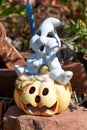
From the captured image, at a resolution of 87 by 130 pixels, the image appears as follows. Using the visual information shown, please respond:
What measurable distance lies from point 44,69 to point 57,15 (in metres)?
1.32

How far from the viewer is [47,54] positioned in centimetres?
207

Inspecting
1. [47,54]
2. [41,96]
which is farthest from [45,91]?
[47,54]

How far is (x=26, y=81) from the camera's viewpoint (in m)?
2.06

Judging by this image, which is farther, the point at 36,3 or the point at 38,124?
the point at 36,3

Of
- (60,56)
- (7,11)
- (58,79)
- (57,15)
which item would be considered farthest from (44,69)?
(57,15)

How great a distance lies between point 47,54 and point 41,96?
0.18m

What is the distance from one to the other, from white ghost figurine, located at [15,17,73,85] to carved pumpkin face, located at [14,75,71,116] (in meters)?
0.04

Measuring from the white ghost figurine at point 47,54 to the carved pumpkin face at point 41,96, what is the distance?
0.04 m

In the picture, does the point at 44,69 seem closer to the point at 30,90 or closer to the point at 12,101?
the point at 30,90

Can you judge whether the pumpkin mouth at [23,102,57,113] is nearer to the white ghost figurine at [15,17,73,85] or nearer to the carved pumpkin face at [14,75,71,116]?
the carved pumpkin face at [14,75,71,116]

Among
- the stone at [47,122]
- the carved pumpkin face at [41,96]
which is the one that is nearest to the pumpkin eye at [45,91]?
the carved pumpkin face at [41,96]

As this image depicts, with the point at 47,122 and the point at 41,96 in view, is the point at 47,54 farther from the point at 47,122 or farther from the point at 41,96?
the point at 47,122

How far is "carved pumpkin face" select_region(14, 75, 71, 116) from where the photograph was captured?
202 centimetres

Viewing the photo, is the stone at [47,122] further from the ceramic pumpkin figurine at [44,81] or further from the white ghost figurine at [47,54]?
the white ghost figurine at [47,54]
